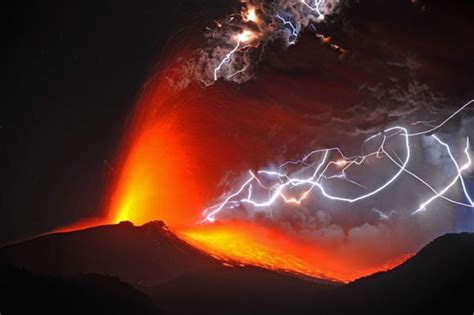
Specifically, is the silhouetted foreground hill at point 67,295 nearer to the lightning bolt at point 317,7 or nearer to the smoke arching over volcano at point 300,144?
the smoke arching over volcano at point 300,144

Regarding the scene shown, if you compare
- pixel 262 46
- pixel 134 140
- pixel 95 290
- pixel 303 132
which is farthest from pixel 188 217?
pixel 95 290

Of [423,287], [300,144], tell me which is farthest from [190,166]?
[423,287]

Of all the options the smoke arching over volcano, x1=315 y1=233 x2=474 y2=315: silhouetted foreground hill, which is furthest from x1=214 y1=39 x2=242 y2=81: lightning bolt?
x1=315 y1=233 x2=474 y2=315: silhouetted foreground hill

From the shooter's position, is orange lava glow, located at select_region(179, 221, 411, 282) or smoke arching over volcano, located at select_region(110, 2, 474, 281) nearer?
orange lava glow, located at select_region(179, 221, 411, 282)

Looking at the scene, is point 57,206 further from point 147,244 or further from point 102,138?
point 147,244

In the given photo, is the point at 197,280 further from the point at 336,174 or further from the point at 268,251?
the point at 336,174

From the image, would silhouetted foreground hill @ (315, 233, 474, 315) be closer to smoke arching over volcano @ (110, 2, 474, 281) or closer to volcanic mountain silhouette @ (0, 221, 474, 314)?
volcanic mountain silhouette @ (0, 221, 474, 314)

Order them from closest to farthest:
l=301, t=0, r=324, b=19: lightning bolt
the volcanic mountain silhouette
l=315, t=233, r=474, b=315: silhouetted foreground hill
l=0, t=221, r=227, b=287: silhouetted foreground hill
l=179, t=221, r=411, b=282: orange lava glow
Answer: l=315, t=233, r=474, b=315: silhouetted foreground hill, the volcanic mountain silhouette, l=0, t=221, r=227, b=287: silhouetted foreground hill, l=179, t=221, r=411, b=282: orange lava glow, l=301, t=0, r=324, b=19: lightning bolt

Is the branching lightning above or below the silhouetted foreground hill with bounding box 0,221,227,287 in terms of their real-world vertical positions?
above
